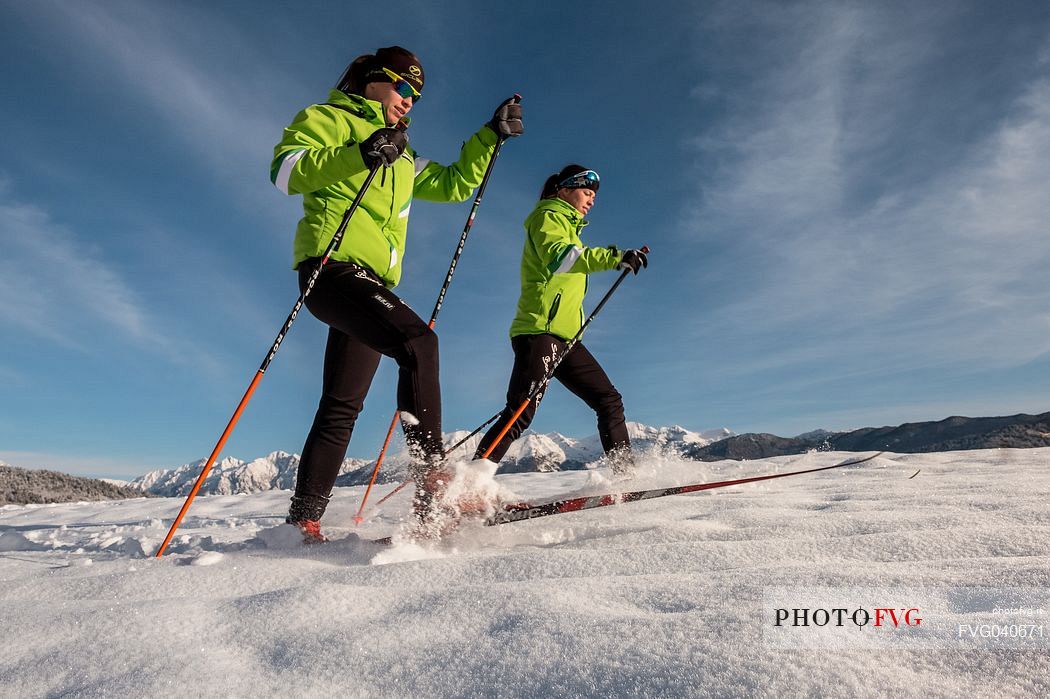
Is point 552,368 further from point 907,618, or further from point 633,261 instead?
point 907,618

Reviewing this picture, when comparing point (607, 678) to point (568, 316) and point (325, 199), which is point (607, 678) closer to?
point (325, 199)

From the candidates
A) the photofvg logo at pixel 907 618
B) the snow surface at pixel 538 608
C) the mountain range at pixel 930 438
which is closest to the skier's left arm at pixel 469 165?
the snow surface at pixel 538 608

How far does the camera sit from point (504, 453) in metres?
3.72

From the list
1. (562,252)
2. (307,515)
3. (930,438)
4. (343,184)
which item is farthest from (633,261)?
(930,438)

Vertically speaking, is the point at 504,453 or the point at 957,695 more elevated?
the point at 504,453

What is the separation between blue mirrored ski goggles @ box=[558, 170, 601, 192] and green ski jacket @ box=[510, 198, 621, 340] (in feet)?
0.63

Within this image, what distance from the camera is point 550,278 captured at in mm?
3930

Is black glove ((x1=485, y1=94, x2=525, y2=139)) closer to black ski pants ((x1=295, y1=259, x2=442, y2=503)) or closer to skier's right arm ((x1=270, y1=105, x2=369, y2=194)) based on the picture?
skier's right arm ((x1=270, y1=105, x2=369, y2=194))

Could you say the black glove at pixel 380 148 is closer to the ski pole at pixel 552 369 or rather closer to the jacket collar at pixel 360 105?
the jacket collar at pixel 360 105

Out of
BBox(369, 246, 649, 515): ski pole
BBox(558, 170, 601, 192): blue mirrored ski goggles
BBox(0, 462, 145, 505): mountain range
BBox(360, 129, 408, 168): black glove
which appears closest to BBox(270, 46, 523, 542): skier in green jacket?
BBox(360, 129, 408, 168): black glove

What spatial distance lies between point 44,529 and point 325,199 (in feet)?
12.1

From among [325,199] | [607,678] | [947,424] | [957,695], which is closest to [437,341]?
[325,199]

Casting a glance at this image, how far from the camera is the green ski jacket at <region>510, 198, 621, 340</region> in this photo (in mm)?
3816

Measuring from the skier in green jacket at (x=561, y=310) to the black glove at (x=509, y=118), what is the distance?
0.68 metres
